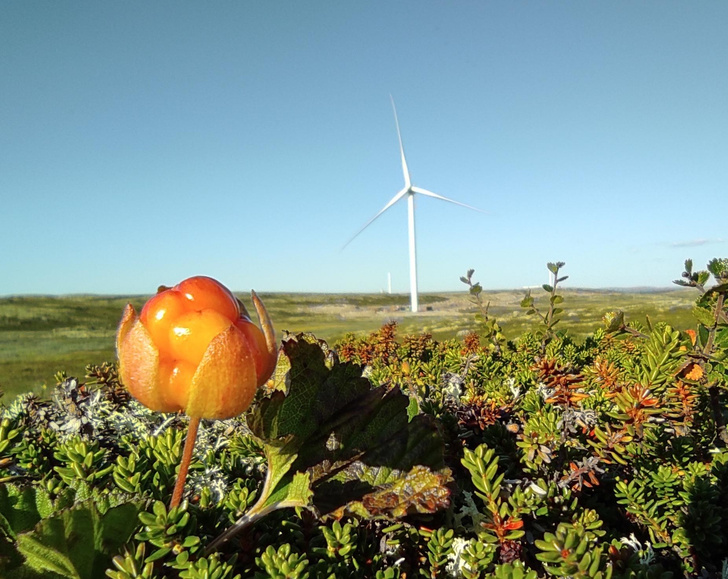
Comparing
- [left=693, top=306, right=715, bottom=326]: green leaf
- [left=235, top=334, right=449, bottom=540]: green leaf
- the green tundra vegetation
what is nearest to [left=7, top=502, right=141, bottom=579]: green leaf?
the green tundra vegetation

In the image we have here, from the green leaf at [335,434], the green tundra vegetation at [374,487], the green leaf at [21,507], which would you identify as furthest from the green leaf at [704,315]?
Result: the green leaf at [21,507]

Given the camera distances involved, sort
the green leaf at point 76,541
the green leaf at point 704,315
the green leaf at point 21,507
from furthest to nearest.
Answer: the green leaf at point 704,315, the green leaf at point 21,507, the green leaf at point 76,541

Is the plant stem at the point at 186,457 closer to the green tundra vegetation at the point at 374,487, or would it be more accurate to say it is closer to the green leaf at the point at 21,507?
the green tundra vegetation at the point at 374,487

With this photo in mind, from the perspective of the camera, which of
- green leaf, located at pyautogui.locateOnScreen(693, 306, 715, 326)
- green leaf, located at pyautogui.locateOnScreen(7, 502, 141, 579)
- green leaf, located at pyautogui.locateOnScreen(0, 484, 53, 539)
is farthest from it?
green leaf, located at pyautogui.locateOnScreen(693, 306, 715, 326)

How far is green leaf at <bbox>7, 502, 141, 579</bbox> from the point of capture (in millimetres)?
817

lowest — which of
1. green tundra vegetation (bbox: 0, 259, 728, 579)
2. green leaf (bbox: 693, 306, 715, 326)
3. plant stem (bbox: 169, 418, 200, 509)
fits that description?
green tundra vegetation (bbox: 0, 259, 728, 579)

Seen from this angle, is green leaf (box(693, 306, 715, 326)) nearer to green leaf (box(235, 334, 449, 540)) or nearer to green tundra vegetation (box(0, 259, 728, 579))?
green tundra vegetation (box(0, 259, 728, 579))

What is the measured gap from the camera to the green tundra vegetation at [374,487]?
86 cm

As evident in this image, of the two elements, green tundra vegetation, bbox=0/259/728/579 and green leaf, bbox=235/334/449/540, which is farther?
green leaf, bbox=235/334/449/540

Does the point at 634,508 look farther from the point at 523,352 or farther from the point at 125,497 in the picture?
the point at 523,352

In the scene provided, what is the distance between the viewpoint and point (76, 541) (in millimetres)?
851

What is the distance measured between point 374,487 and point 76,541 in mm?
580

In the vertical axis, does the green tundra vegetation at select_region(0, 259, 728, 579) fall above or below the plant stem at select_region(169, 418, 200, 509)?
below

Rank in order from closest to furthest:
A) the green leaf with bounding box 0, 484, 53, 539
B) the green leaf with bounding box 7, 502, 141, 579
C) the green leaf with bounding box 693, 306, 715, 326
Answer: the green leaf with bounding box 7, 502, 141, 579 < the green leaf with bounding box 0, 484, 53, 539 < the green leaf with bounding box 693, 306, 715, 326
